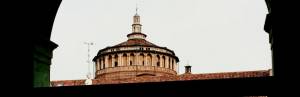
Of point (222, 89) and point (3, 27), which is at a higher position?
point (3, 27)

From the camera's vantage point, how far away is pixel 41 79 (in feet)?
17.7

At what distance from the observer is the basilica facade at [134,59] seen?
65.7 metres

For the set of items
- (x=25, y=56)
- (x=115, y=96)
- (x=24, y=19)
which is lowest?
(x=115, y=96)

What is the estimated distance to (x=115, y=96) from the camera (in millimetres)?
4004

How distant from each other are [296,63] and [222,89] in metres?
0.70

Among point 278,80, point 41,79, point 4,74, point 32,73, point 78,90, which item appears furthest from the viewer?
point 41,79

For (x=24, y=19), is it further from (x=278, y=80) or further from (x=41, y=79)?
(x=278, y=80)

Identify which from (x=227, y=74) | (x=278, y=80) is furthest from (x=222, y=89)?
(x=227, y=74)

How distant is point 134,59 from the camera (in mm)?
65688

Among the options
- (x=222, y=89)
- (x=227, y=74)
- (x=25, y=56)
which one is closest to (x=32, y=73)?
(x=25, y=56)

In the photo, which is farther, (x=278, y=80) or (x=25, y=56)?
(x=25, y=56)

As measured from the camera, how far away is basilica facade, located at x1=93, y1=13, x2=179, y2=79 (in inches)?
2586

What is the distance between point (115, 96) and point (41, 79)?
163 cm

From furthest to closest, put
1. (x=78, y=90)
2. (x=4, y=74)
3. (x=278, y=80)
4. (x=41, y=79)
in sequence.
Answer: (x=41, y=79)
(x=4, y=74)
(x=78, y=90)
(x=278, y=80)
